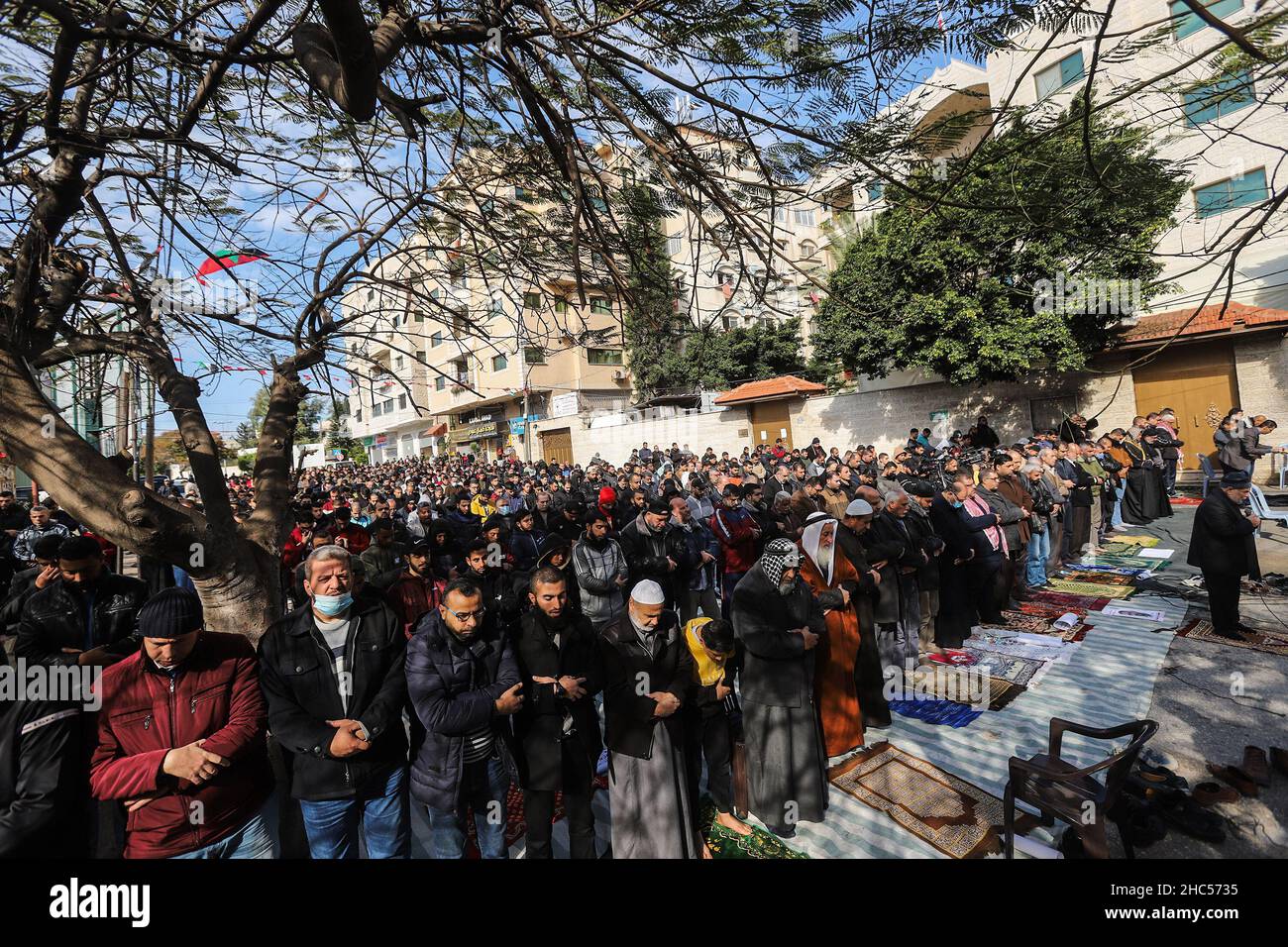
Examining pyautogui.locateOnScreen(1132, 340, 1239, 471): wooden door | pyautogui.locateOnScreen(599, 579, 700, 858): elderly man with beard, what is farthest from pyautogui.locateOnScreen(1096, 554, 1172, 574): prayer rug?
pyautogui.locateOnScreen(599, 579, 700, 858): elderly man with beard

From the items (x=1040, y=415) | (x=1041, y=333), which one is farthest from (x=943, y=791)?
(x=1040, y=415)

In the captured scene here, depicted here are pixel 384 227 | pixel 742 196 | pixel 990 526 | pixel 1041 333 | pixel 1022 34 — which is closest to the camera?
pixel 1022 34

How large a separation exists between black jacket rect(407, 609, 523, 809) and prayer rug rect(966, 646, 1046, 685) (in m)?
4.46

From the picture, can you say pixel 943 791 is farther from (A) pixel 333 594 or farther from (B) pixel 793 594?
(A) pixel 333 594

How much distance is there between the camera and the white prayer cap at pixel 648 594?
→ 121 inches

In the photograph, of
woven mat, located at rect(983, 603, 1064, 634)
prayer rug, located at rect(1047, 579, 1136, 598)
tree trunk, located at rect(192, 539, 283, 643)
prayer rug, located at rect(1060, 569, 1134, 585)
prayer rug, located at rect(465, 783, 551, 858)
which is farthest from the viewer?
prayer rug, located at rect(1060, 569, 1134, 585)

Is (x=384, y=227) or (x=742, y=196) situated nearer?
(x=742, y=196)

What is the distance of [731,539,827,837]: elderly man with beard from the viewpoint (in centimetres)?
340

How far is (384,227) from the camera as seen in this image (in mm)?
4148

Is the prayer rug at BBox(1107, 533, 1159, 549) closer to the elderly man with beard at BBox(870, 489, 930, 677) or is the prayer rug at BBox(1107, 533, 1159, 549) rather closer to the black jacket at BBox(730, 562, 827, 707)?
the elderly man with beard at BBox(870, 489, 930, 677)

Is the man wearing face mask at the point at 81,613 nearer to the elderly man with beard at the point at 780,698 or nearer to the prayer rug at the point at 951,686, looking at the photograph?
the elderly man with beard at the point at 780,698

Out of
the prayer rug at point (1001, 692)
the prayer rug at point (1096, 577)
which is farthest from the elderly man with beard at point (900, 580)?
the prayer rug at point (1096, 577)

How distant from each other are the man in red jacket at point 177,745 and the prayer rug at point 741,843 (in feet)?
7.48

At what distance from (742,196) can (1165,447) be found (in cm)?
1304
